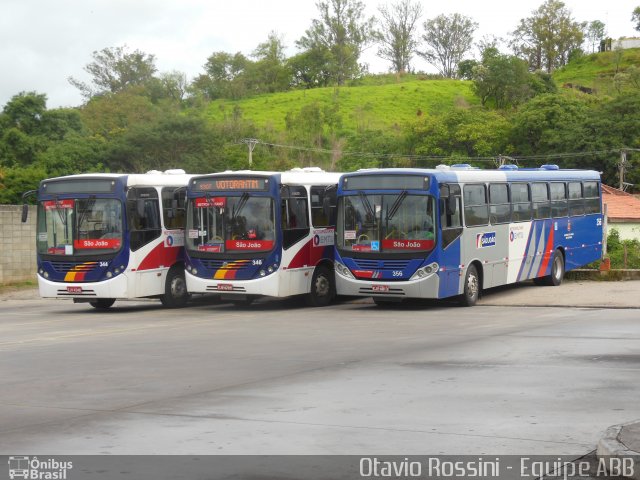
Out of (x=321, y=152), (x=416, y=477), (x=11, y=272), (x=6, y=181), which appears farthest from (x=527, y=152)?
(x=416, y=477)

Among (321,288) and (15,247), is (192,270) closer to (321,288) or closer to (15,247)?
(321,288)

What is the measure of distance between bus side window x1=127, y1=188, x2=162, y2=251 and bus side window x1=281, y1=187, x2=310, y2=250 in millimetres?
3106

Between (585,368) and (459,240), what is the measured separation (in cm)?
1045

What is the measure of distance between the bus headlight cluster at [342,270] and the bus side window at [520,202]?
17.1 feet

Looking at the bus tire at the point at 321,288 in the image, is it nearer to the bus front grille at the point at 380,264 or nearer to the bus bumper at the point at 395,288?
the bus bumper at the point at 395,288

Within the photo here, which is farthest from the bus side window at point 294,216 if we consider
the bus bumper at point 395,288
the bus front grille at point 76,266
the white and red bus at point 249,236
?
the bus front grille at point 76,266

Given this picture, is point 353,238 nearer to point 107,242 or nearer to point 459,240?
point 459,240

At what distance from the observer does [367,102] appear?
359ft

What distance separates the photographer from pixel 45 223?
23750 millimetres

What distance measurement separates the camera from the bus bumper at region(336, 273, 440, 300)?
72.9 ft

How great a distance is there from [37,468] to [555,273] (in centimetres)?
2246

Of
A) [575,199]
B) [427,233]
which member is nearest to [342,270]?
[427,233]

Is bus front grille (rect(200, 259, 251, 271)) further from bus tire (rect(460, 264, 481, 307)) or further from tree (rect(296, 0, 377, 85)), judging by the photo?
tree (rect(296, 0, 377, 85))

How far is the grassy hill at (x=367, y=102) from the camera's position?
104 meters
